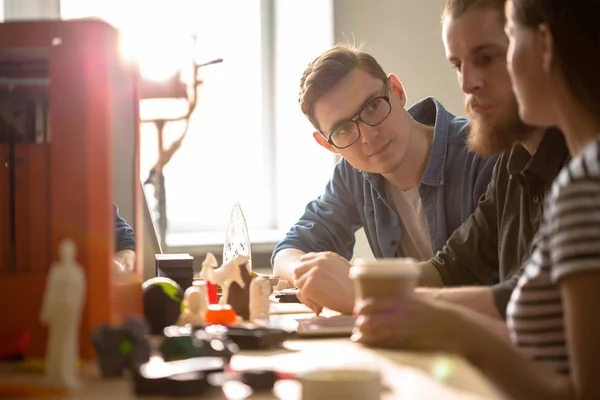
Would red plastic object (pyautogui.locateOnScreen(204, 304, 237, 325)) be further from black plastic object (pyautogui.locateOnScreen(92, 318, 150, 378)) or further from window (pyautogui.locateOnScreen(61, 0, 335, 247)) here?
window (pyautogui.locateOnScreen(61, 0, 335, 247))

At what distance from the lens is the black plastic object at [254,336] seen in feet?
3.80

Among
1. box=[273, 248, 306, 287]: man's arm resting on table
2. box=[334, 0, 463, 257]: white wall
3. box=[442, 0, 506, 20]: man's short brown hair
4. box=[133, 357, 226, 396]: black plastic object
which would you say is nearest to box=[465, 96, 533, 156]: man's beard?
box=[442, 0, 506, 20]: man's short brown hair

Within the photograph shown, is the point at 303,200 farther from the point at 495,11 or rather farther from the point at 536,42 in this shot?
the point at 536,42

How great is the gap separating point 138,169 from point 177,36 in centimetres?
206

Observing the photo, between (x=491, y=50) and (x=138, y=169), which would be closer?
(x=138, y=169)

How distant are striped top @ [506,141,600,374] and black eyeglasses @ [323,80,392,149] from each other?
4.16 ft

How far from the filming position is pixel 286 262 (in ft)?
8.04

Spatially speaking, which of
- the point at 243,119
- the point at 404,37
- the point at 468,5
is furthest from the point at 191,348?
the point at 243,119

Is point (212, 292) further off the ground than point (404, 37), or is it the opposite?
point (404, 37)

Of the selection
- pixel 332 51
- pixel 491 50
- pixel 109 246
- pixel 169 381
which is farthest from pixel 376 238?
pixel 169 381

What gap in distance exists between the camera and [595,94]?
42.9 inches

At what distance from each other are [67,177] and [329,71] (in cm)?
139

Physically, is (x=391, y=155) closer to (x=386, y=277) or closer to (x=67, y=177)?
(x=386, y=277)

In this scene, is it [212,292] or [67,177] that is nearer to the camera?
[67,177]
